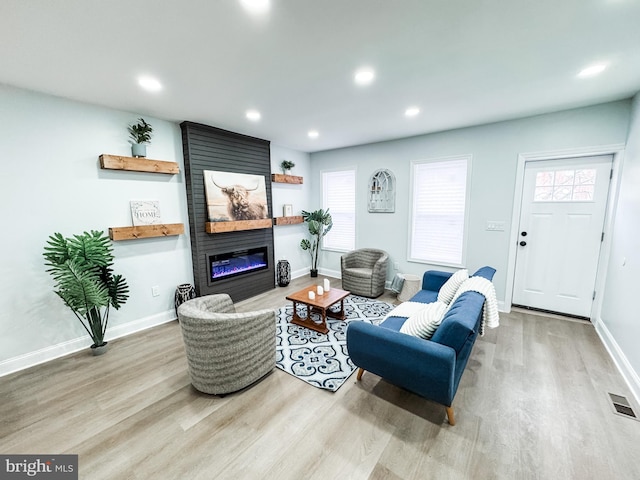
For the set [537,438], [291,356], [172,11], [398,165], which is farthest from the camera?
[398,165]

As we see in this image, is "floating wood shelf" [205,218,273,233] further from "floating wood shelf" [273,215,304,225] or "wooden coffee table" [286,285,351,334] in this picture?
"wooden coffee table" [286,285,351,334]

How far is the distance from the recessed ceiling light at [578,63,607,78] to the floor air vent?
267 centimetres

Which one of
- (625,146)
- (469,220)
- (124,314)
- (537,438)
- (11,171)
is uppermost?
(625,146)

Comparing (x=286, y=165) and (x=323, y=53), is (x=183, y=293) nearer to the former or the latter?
(x=286, y=165)

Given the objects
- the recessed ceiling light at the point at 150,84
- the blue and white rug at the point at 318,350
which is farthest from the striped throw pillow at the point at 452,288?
the recessed ceiling light at the point at 150,84

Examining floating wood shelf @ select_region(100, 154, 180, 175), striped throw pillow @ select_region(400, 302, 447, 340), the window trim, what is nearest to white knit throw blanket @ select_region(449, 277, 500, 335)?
striped throw pillow @ select_region(400, 302, 447, 340)

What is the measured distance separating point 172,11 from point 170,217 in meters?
2.48

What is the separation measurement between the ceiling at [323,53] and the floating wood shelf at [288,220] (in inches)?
81.9

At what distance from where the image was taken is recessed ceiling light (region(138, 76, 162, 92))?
2176 millimetres

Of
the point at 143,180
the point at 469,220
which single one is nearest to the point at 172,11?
the point at 143,180

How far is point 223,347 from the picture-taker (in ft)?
6.42

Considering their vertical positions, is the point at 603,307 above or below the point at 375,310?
above

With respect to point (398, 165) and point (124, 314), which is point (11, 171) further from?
point (398, 165)

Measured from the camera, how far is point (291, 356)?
2.57 metres
